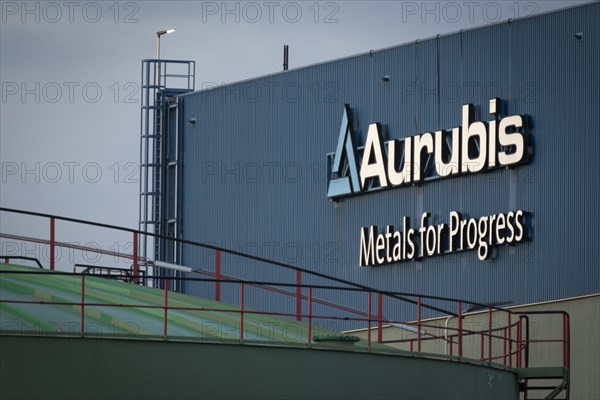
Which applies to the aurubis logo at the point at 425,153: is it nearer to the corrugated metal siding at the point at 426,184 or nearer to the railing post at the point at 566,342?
the corrugated metal siding at the point at 426,184

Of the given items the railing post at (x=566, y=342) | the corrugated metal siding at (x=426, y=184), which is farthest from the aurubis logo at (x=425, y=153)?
the railing post at (x=566, y=342)

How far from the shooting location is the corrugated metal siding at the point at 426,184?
34031mm

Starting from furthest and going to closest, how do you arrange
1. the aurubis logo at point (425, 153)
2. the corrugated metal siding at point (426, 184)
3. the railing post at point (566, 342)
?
the aurubis logo at point (425, 153), the corrugated metal siding at point (426, 184), the railing post at point (566, 342)

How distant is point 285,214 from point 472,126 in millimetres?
8591

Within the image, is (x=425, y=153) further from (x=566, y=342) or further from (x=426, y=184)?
(x=566, y=342)

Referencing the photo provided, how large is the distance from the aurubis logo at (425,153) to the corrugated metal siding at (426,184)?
324 millimetres

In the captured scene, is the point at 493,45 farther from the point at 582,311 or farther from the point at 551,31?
the point at 582,311

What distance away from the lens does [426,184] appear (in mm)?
38062

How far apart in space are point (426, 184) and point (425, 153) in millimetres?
893

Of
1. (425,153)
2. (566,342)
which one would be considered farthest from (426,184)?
(566,342)

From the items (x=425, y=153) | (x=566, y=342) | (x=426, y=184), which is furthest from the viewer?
(x=426, y=184)

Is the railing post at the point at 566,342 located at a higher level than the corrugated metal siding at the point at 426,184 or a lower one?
lower

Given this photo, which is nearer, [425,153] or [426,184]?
[425,153]

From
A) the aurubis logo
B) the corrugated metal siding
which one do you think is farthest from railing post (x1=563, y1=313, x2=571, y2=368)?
the aurubis logo
